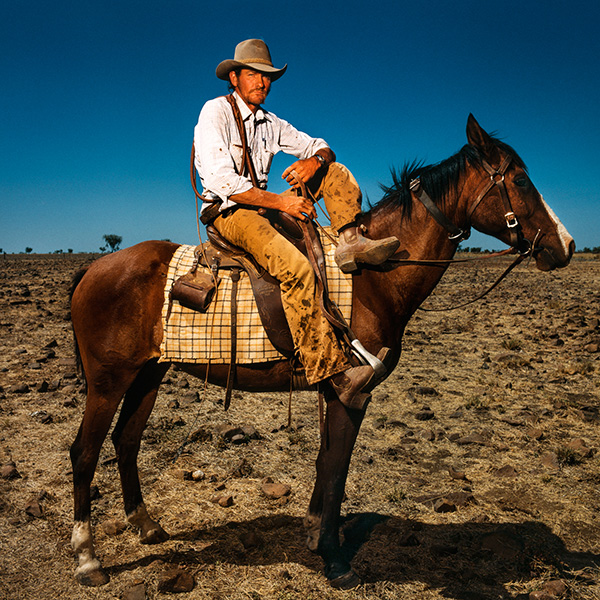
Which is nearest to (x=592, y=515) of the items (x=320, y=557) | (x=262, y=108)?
(x=320, y=557)

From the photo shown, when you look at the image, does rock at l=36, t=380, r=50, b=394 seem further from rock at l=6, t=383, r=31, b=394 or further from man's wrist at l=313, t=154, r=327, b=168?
man's wrist at l=313, t=154, r=327, b=168

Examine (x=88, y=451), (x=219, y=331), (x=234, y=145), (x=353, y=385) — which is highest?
(x=234, y=145)

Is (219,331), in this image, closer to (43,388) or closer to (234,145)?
(234,145)

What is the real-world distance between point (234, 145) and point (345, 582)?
11.8 ft

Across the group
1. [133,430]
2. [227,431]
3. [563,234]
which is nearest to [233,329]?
[133,430]

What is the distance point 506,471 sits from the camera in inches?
203

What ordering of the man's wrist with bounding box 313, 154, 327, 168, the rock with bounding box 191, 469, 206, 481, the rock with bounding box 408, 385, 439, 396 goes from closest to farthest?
the man's wrist with bounding box 313, 154, 327, 168, the rock with bounding box 191, 469, 206, 481, the rock with bounding box 408, 385, 439, 396

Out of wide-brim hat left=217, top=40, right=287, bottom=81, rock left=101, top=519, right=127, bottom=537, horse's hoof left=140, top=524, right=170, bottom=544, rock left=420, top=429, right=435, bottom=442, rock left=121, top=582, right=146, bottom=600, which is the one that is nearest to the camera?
rock left=121, top=582, right=146, bottom=600

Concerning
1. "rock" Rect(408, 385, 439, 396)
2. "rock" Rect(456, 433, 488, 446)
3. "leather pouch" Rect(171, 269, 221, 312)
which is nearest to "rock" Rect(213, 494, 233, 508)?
"leather pouch" Rect(171, 269, 221, 312)

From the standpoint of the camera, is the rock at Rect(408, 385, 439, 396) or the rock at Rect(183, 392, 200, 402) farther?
the rock at Rect(408, 385, 439, 396)

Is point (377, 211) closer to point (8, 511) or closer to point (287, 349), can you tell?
point (287, 349)

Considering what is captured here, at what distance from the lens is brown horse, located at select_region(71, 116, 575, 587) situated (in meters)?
3.47

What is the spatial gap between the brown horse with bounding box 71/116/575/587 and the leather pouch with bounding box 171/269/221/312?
25cm

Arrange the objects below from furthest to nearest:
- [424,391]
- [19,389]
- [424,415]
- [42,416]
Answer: [424,391] < [19,389] < [424,415] < [42,416]
